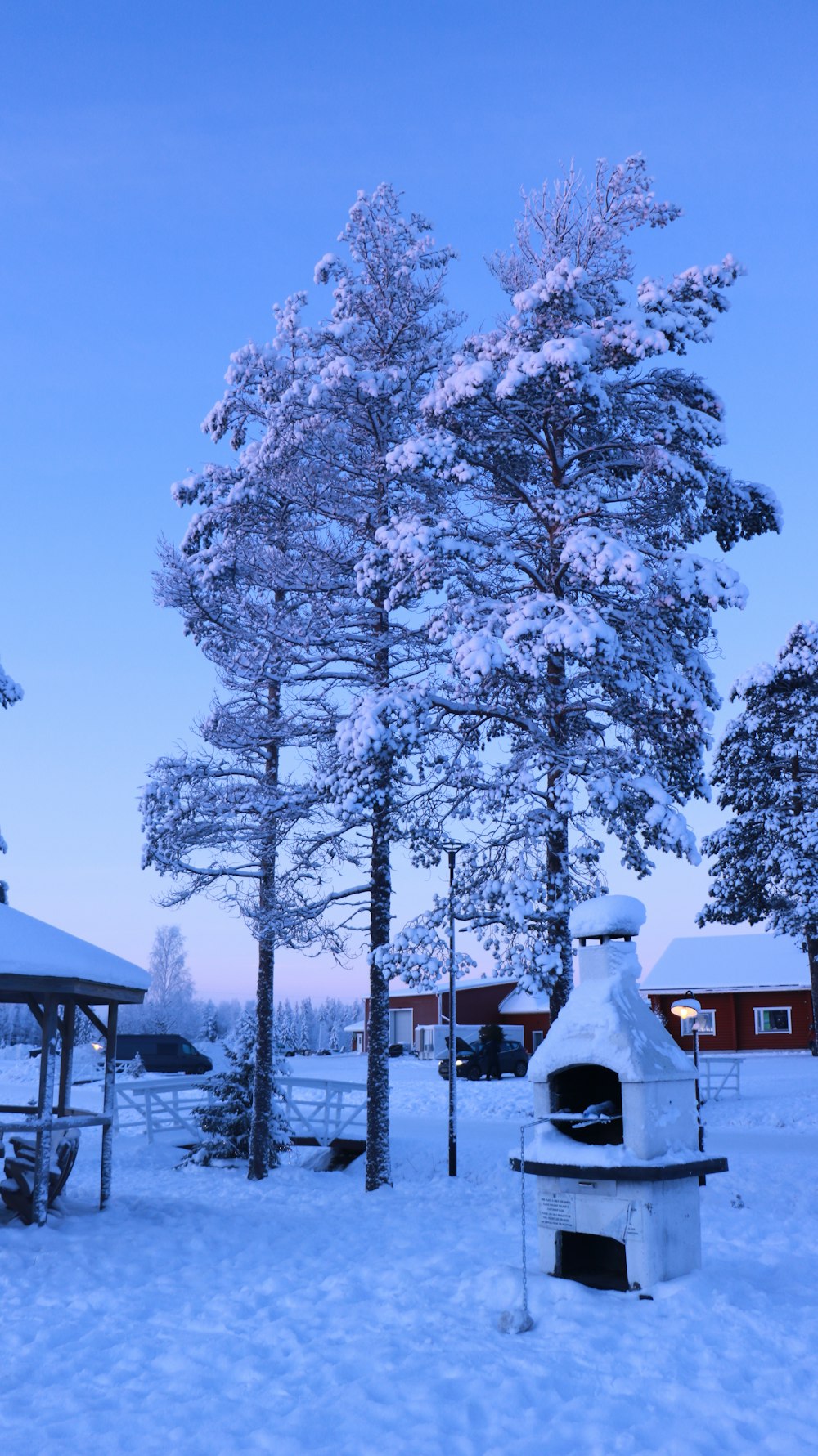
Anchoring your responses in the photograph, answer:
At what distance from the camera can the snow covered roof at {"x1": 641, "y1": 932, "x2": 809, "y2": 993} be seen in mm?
41219

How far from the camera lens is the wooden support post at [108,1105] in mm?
13102

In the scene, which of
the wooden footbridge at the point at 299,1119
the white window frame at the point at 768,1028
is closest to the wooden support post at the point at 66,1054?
the wooden footbridge at the point at 299,1119

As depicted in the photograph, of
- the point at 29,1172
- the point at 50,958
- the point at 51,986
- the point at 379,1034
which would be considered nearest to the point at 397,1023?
the point at 379,1034

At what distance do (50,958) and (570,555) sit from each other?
7532mm

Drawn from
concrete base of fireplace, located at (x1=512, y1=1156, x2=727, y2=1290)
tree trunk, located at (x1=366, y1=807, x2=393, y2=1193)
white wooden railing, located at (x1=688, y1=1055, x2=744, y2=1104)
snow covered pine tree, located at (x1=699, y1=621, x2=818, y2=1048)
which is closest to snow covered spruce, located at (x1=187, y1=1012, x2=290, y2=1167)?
tree trunk, located at (x1=366, y1=807, x2=393, y2=1193)

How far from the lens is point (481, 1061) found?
34.6 meters

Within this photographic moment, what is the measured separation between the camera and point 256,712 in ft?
60.2

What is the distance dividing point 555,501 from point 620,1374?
34.3 ft

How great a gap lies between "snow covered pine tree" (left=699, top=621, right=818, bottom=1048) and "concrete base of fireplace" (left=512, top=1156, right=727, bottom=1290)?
72.4 feet

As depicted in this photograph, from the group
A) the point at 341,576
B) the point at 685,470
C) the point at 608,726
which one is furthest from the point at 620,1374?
the point at 341,576

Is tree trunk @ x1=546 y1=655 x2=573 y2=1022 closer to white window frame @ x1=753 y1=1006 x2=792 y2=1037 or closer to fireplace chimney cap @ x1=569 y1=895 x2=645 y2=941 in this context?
fireplace chimney cap @ x1=569 y1=895 x2=645 y2=941

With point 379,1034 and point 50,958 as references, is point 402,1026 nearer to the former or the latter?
point 379,1034

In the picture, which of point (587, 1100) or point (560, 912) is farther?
point (560, 912)

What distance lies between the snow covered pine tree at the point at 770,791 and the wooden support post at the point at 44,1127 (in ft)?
74.6
